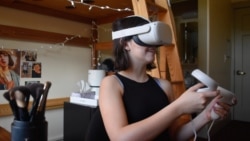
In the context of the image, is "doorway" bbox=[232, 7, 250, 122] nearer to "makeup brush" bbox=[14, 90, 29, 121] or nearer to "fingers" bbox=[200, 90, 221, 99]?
"fingers" bbox=[200, 90, 221, 99]

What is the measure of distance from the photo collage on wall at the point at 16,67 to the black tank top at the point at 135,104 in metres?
1.42

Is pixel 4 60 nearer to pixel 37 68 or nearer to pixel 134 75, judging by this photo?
pixel 37 68

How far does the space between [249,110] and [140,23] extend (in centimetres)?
377

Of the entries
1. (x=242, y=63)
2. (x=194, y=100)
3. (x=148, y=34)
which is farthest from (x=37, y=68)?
(x=242, y=63)

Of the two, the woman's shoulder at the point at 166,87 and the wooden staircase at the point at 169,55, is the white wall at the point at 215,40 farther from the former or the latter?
the woman's shoulder at the point at 166,87

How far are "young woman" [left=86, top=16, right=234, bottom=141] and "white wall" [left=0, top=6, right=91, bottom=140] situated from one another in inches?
58.4

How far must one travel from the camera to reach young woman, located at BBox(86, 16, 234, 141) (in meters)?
0.68

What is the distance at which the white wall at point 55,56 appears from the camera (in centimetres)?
204

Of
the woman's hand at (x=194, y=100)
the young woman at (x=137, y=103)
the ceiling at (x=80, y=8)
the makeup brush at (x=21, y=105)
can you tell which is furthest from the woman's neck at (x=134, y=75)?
the ceiling at (x=80, y=8)

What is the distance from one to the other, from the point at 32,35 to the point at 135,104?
5.40 feet

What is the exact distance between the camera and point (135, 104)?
2.73 ft

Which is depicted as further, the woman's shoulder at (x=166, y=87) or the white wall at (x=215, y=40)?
the white wall at (x=215, y=40)

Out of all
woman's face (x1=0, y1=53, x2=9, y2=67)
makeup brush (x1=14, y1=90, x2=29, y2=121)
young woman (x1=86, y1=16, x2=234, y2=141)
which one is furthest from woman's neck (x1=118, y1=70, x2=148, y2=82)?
woman's face (x1=0, y1=53, x2=9, y2=67)

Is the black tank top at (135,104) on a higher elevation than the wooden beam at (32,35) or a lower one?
lower
